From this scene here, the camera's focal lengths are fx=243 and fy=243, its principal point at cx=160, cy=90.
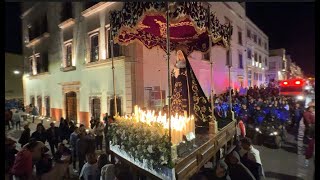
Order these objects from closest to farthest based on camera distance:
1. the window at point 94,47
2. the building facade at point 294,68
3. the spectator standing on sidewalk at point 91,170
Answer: the spectator standing on sidewalk at point 91,170
the building facade at point 294,68
the window at point 94,47

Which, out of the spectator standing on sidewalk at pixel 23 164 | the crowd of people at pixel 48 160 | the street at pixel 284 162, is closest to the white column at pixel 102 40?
the street at pixel 284 162

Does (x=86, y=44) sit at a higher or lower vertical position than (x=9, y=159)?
higher

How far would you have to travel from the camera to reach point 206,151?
16.8 feet

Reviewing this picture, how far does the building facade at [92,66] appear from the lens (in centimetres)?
845

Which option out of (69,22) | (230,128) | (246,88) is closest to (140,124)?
(230,128)

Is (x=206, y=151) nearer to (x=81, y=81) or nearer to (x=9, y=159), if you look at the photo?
(x=9, y=159)

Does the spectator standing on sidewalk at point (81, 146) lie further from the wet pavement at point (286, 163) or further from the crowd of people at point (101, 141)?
the wet pavement at point (286, 163)

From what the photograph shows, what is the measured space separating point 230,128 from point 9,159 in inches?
225

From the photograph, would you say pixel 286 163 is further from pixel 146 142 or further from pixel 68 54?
pixel 68 54

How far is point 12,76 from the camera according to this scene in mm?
4105

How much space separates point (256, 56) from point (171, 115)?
169 inches

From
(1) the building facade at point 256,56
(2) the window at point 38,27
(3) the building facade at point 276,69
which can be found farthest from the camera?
(1) the building facade at point 256,56

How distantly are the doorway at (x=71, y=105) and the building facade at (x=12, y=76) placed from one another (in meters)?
4.58

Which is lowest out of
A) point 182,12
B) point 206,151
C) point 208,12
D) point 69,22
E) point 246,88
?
point 206,151
